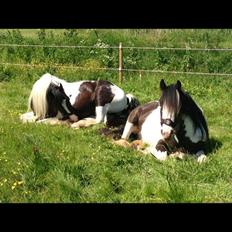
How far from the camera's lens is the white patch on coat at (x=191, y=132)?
7.40 metres

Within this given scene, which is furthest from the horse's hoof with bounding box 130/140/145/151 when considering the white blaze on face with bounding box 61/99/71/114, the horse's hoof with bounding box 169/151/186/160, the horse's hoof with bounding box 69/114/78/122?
the white blaze on face with bounding box 61/99/71/114

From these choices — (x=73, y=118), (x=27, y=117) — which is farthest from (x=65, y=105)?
(x=27, y=117)

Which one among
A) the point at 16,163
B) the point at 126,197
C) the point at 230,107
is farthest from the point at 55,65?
the point at 126,197

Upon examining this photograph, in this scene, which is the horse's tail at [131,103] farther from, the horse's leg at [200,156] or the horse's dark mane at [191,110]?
the horse's leg at [200,156]

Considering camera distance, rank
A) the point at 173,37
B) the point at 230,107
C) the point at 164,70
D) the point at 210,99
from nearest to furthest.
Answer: the point at 230,107, the point at 210,99, the point at 164,70, the point at 173,37

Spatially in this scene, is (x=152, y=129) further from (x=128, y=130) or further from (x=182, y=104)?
(x=182, y=104)

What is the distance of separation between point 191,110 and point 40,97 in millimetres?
3498

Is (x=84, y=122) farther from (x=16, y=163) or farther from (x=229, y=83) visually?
(x=229, y=83)

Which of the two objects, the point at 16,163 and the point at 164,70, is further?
the point at 164,70

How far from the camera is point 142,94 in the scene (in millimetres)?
11992

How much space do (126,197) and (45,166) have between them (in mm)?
1349

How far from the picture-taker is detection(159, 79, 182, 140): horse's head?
6.96 m

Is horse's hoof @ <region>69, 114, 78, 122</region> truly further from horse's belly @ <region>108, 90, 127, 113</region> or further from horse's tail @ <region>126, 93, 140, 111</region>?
horse's tail @ <region>126, 93, 140, 111</region>

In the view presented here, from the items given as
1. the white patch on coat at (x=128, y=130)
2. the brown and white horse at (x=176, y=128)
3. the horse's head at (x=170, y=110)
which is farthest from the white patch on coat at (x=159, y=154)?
the white patch on coat at (x=128, y=130)
